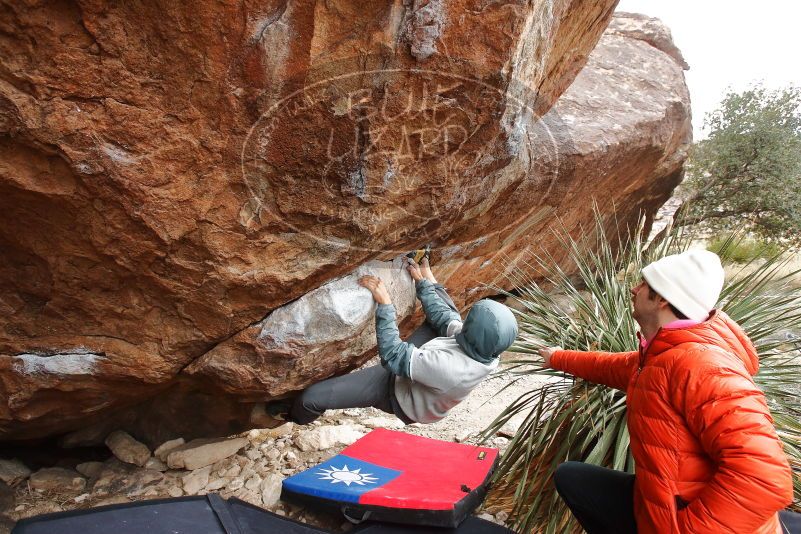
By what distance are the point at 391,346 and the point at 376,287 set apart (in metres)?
0.39

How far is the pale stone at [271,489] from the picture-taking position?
3.61 meters

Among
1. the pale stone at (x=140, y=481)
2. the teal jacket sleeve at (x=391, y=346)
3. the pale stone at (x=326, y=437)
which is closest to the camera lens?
the teal jacket sleeve at (x=391, y=346)

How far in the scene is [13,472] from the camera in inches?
151

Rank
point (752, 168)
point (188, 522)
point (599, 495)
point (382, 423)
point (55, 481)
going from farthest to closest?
1. point (752, 168)
2. point (382, 423)
3. point (55, 481)
4. point (188, 522)
5. point (599, 495)

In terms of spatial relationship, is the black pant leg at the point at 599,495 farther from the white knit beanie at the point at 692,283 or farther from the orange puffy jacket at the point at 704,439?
the white knit beanie at the point at 692,283

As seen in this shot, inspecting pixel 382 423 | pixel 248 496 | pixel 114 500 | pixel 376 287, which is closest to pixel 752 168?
pixel 382 423

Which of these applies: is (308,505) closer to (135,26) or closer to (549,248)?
(135,26)

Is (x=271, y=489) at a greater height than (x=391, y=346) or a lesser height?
lesser

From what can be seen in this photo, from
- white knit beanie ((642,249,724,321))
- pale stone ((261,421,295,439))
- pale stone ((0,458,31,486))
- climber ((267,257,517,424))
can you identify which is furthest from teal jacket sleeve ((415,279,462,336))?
pale stone ((0,458,31,486))

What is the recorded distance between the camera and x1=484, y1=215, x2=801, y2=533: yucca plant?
10.1ft

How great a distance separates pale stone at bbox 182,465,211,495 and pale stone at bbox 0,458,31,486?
106cm

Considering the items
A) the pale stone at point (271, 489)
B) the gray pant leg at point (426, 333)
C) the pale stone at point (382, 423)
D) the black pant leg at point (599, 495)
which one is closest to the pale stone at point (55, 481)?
the pale stone at point (271, 489)

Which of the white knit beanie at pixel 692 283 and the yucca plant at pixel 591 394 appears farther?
the yucca plant at pixel 591 394

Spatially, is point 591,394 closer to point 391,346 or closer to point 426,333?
point 426,333
